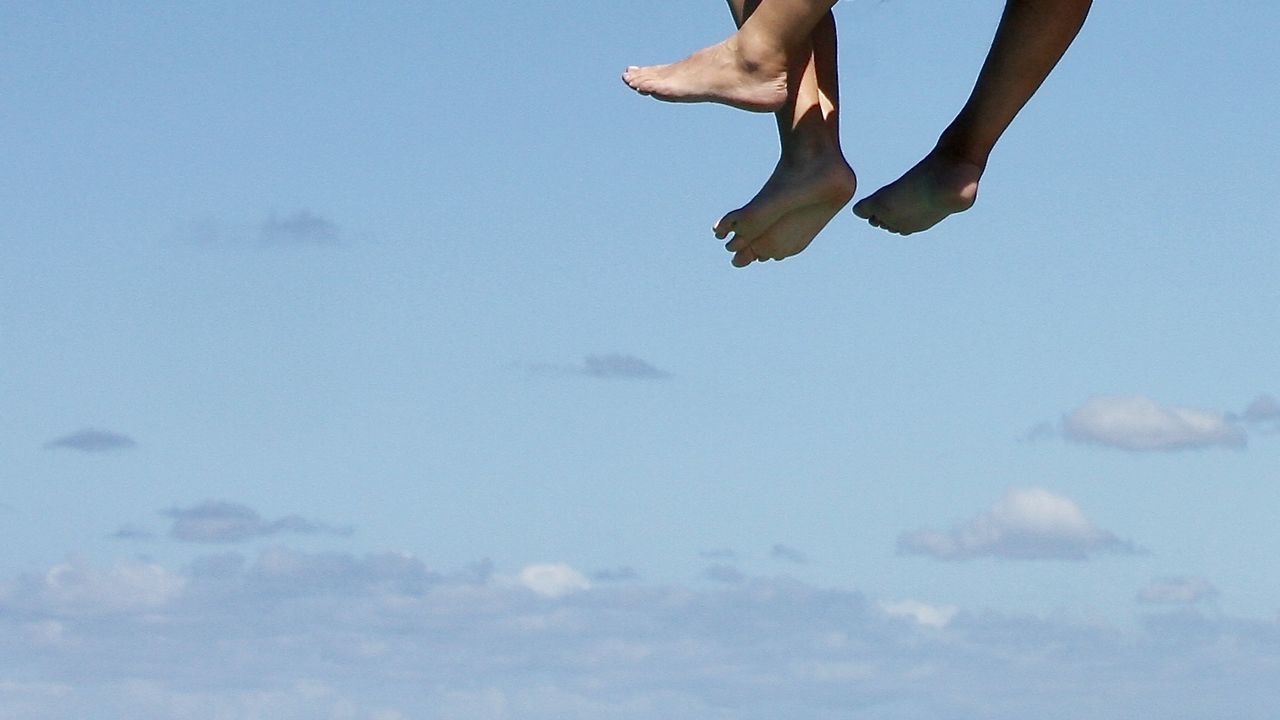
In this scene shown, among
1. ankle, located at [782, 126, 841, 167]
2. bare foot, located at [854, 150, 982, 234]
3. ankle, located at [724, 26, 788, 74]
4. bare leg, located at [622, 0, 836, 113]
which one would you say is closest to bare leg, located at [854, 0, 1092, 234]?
bare foot, located at [854, 150, 982, 234]

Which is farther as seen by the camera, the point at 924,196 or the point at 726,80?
the point at 924,196

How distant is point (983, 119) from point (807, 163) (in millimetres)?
751

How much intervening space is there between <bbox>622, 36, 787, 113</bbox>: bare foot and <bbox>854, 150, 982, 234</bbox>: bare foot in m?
0.86

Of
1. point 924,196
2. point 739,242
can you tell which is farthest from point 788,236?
point 924,196

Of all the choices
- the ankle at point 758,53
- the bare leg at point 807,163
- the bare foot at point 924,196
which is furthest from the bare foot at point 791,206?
the ankle at point 758,53

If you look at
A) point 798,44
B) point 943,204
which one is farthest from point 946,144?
point 798,44

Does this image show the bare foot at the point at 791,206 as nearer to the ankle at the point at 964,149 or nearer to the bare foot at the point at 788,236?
the bare foot at the point at 788,236

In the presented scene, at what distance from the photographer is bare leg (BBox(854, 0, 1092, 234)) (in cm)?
1052

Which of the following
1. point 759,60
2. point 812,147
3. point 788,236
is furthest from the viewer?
point 788,236

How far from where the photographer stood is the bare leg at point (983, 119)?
414 inches

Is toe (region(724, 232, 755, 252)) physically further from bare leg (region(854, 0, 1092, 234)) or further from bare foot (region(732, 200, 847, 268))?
bare leg (region(854, 0, 1092, 234))

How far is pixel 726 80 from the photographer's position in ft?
34.5

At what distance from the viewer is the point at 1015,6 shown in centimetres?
1055

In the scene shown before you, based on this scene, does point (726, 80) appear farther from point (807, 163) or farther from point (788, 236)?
point (788, 236)
